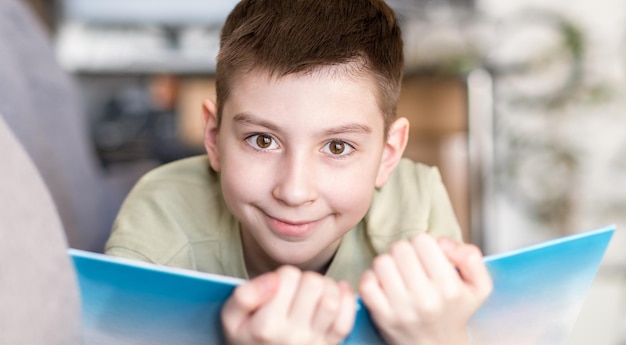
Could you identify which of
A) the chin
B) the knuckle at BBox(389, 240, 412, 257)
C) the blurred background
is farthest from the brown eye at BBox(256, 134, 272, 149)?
the blurred background

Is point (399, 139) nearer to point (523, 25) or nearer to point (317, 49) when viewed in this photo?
point (317, 49)

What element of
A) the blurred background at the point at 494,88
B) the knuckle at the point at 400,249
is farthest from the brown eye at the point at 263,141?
the blurred background at the point at 494,88

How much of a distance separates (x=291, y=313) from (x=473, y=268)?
5.6 inches

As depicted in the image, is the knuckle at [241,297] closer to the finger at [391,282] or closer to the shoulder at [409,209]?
the finger at [391,282]

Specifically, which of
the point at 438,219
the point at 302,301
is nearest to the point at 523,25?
the point at 438,219

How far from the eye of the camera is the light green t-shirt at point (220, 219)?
883 mm

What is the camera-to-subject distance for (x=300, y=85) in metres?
0.73

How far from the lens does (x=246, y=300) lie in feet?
1.61

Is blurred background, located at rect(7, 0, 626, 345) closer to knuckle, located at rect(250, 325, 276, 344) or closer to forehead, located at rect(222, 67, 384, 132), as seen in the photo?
forehead, located at rect(222, 67, 384, 132)

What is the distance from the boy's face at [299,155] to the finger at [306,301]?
0.20 meters

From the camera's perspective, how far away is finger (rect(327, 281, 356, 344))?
51 centimetres

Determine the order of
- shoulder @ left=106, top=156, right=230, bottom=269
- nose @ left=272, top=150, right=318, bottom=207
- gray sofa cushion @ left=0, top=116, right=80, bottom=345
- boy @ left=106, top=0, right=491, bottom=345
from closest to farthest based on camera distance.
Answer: gray sofa cushion @ left=0, top=116, right=80, bottom=345, boy @ left=106, top=0, right=491, bottom=345, nose @ left=272, top=150, right=318, bottom=207, shoulder @ left=106, top=156, right=230, bottom=269

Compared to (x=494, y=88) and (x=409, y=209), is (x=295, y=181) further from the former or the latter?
(x=494, y=88)

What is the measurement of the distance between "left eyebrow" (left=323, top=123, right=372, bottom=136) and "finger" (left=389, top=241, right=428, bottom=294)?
0.20 m
